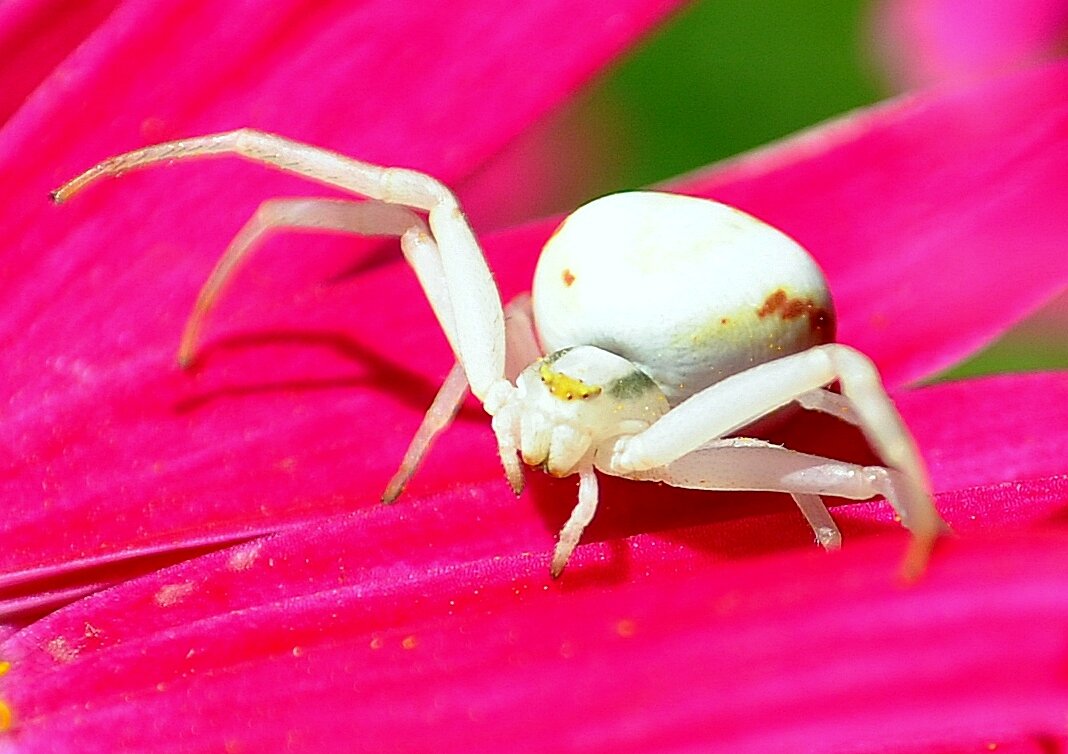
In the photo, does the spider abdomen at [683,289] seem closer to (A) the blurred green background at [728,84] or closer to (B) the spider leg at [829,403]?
(B) the spider leg at [829,403]

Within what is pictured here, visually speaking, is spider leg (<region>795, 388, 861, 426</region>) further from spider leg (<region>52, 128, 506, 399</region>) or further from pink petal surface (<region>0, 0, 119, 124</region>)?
pink petal surface (<region>0, 0, 119, 124</region>)

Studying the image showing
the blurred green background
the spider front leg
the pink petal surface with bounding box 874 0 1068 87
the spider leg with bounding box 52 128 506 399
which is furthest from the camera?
the blurred green background

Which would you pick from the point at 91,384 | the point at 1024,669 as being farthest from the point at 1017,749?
the point at 91,384

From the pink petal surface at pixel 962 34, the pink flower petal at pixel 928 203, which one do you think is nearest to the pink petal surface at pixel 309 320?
the pink flower petal at pixel 928 203

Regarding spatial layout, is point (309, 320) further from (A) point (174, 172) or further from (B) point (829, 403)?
(B) point (829, 403)

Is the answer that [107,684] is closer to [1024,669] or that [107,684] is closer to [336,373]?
[336,373]

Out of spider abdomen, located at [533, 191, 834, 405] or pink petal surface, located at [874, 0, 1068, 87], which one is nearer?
spider abdomen, located at [533, 191, 834, 405]

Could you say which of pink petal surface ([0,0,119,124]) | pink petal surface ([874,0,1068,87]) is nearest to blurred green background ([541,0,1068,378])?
pink petal surface ([874,0,1068,87])
